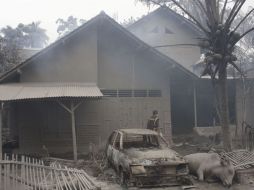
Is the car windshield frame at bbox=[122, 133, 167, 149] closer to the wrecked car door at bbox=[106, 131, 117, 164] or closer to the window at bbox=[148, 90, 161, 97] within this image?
the wrecked car door at bbox=[106, 131, 117, 164]

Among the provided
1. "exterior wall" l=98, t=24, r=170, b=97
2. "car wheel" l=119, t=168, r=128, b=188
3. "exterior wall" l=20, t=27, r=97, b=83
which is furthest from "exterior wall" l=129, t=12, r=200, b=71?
"car wheel" l=119, t=168, r=128, b=188

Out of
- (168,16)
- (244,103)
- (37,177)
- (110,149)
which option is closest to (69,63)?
(110,149)

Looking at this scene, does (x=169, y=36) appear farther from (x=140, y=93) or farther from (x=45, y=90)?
(x=45, y=90)

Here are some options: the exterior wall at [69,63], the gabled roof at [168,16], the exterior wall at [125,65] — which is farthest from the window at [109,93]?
the gabled roof at [168,16]

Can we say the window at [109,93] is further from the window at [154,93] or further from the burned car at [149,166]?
the burned car at [149,166]

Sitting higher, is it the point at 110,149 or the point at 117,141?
the point at 117,141

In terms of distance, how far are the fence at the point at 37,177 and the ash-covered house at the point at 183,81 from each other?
354 inches

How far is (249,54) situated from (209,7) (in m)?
14.1

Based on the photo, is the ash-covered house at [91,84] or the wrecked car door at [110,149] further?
the ash-covered house at [91,84]

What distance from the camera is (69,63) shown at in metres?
15.9

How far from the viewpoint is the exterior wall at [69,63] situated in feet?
51.4

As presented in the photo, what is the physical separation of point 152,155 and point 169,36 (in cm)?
1564

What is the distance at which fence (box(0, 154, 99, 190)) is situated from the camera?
7.29m

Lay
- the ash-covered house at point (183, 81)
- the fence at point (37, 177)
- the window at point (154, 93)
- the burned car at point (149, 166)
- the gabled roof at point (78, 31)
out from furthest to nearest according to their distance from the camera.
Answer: the ash-covered house at point (183, 81) < the window at point (154, 93) < the gabled roof at point (78, 31) < the burned car at point (149, 166) < the fence at point (37, 177)
